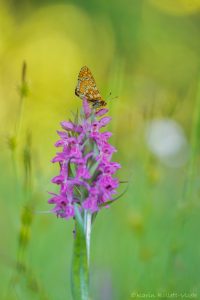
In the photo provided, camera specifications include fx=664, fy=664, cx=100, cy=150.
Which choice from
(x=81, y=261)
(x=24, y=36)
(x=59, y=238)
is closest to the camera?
(x=81, y=261)

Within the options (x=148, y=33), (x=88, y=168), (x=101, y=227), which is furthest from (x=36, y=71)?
(x=88, y=168)

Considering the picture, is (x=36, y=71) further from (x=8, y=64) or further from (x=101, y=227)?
(x=101, y=227)

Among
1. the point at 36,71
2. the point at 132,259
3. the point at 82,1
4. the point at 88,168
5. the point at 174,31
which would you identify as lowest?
the point at 132,259

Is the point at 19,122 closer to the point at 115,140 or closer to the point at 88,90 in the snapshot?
the point at 88,90

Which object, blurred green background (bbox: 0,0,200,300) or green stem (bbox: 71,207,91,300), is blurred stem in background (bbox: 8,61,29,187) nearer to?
blurred green background (bbox: 0,0,200,300)

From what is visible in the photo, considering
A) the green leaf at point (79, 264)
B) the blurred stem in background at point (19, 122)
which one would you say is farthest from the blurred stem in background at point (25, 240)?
the green leaf at point (79, 264)

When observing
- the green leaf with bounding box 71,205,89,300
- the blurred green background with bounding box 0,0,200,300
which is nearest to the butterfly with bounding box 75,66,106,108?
the blurred green background with bounding box 0,0,200,300

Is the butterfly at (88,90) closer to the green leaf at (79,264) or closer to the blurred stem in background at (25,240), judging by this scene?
the blurred stem in background at (25,240)
